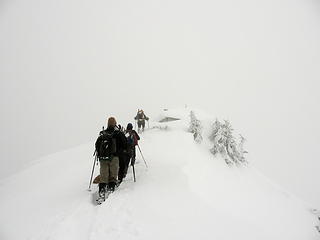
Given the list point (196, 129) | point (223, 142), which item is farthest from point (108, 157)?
point (196, 129)

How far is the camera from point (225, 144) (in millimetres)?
20438

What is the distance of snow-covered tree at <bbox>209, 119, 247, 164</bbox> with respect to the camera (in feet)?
65.6

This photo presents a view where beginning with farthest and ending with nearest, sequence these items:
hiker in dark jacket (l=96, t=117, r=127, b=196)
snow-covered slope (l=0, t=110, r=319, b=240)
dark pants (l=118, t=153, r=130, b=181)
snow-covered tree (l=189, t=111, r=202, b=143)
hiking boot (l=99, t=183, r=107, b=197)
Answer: snow-covered tree (l=189, t=111, r=202, b=143)
dark pants (l=118, t=153, r=130, b=181)
hiker in dark jacket (l=96, t=117, r=127, b=196)
hiking boot (l=99, t=183, r=107, b=197)
snow-covered slope (l=0, t=110, r=319, b=240)

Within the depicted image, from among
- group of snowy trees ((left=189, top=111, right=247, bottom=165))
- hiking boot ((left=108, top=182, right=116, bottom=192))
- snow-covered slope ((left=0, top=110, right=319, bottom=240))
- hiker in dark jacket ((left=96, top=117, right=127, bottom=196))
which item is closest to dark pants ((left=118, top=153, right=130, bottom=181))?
snow-covered slope ((left=0, top=110, right=319, bottom=240))

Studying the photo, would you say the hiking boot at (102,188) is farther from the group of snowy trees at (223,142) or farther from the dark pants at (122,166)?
the group of snowy trees at (223,142)

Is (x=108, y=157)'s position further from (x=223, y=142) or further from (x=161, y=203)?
(x=223, y=142)

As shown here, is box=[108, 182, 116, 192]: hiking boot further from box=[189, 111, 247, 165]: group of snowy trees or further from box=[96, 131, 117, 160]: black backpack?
box=[189, 111, 247, 165]: group of snowy trees

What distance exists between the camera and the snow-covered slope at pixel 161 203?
8953 mm

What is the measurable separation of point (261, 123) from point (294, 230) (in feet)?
566

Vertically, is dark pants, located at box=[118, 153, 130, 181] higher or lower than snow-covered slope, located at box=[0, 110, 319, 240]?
higher

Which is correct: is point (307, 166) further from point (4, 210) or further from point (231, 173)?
point (4, 210)

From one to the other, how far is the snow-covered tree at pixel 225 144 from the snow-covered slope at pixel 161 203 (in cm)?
89

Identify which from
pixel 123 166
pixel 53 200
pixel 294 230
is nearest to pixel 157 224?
pixel 123 166

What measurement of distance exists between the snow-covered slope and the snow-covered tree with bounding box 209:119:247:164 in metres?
0.89
